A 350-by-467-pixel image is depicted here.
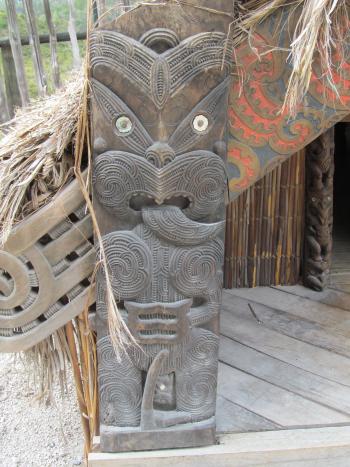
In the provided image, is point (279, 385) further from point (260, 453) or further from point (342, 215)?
point (342, 215)

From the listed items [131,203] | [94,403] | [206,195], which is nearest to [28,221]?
[131,203]

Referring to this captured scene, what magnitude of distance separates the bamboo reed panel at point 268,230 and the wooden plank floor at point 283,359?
0.27 feet

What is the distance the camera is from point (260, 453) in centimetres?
127

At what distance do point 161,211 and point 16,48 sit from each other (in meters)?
2.06

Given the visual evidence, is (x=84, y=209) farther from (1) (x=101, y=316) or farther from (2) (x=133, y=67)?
(2) (x=133, y=67)

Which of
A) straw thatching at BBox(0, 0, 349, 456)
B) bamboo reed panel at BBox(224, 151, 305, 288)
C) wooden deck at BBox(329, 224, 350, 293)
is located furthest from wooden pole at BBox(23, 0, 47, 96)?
wooden deck at BBox(329, 224, 350, 293)

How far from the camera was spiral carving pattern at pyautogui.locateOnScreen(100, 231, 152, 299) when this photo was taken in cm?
111

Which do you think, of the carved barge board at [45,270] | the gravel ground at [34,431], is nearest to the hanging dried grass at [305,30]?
the carved barge board at [45,270]

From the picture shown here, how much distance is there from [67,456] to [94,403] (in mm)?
893

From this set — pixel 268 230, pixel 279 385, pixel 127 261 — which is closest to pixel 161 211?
pixel 127 261

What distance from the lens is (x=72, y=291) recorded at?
122 cm

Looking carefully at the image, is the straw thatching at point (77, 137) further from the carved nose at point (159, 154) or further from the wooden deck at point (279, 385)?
the wooden deck at point (279, 385)

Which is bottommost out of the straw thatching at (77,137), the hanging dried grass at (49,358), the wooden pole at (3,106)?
the hanging dried grass at (49,358)

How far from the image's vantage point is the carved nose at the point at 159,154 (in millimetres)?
1039
